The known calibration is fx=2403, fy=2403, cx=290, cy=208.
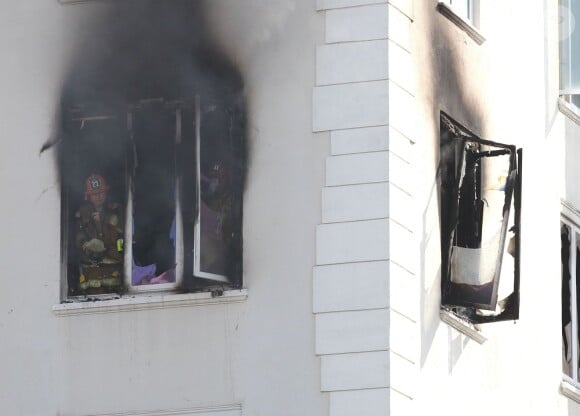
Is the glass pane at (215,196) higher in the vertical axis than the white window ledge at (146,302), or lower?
higher

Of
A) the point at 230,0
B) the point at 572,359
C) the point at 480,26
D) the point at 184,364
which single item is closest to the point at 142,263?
the point at 184,364

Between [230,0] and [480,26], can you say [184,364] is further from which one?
[480,26]

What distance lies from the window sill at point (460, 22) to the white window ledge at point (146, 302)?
3578mm

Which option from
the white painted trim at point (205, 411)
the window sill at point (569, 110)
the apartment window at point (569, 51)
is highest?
the apartment window at point (569, 51)

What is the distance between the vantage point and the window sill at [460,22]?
2330cm

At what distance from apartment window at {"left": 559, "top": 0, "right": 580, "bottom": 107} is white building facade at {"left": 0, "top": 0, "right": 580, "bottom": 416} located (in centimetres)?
341

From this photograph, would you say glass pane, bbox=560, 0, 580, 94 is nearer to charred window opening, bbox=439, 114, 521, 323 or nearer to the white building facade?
charred window opening, bbox=439, 114, 521, 323

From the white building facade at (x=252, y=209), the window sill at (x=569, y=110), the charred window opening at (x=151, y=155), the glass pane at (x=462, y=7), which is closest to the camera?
the white building facade at (x=252, y=209)

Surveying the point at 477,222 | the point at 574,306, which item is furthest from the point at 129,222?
the point at 574,306

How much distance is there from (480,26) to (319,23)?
2.76 metres

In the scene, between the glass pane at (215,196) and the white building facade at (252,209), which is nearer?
the white building facade at (252,209)

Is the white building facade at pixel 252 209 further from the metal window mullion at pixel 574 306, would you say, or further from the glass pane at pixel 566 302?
the metal window mullion at pixel 574 306

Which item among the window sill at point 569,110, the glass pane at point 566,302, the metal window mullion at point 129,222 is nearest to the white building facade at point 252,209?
the metal window mullion at point 129,222

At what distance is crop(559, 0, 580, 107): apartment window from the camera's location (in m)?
26.9
